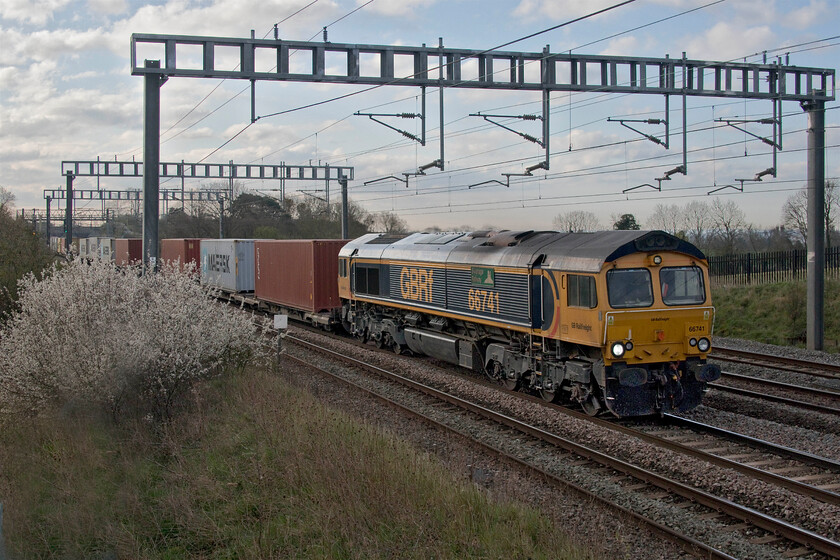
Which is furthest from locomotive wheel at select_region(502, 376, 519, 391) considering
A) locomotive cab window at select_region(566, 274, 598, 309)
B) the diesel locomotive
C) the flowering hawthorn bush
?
the flowering hawthorn bush

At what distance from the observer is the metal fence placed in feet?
87.1

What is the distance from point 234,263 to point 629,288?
21.4 m

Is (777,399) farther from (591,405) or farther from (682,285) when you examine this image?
(591,405)

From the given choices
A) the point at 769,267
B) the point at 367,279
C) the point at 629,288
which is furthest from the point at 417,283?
the point at 769,267

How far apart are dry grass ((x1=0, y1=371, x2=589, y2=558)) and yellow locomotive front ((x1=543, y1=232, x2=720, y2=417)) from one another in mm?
3571

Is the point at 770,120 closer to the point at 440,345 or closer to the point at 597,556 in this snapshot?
the point at 440,345

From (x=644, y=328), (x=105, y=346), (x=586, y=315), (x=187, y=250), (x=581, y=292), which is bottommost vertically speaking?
(x=105, y=346)

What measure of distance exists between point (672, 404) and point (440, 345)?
6.06m

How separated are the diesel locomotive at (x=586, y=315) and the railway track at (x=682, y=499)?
1.19m

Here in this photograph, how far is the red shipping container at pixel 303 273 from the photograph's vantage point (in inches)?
899

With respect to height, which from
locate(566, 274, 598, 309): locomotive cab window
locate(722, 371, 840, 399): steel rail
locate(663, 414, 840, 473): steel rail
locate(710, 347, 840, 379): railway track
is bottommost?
locate(663, 414, 840, 473): steel rail

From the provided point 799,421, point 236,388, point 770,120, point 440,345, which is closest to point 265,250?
point 440,345

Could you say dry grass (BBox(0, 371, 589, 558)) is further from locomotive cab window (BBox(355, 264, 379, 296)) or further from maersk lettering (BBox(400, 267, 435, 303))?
locomotive cab window (BBox(355, 264, 379, 296))

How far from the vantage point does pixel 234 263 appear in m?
29.5
